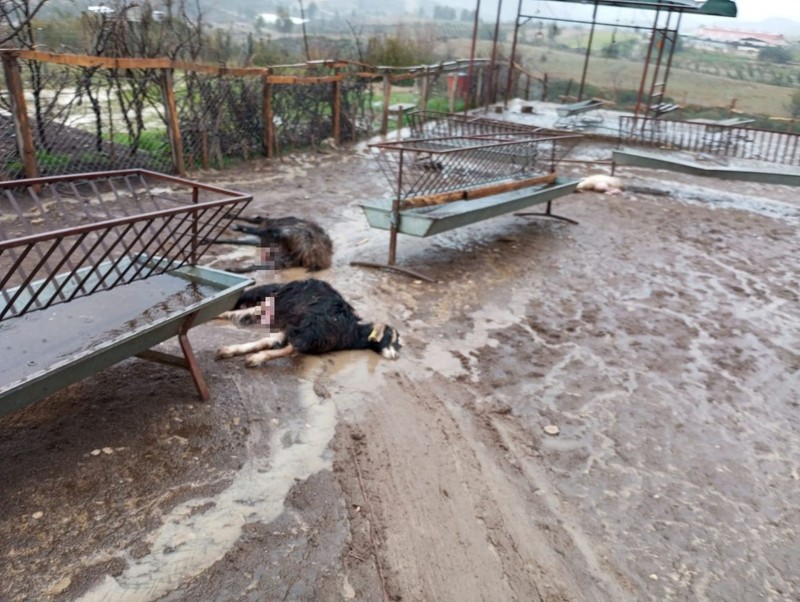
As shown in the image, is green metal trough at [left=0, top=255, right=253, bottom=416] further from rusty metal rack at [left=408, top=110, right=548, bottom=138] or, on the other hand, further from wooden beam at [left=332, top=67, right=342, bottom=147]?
wooden beam at [left=332, top=67, right=342, bottom=147]

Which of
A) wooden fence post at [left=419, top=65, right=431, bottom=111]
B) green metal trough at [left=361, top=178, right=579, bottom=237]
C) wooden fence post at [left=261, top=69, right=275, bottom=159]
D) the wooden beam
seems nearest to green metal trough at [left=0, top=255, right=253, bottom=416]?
green metal trough at [left=361, top=178, right=579, bottom=237]

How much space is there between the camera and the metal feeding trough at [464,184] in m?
6.05

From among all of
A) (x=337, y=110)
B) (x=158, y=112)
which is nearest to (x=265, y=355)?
(x=158, y=112)

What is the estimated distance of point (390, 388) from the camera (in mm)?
4207

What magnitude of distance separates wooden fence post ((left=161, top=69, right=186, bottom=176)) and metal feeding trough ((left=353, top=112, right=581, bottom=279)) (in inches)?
131

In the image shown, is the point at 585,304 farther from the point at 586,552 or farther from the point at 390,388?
the point at 586,552

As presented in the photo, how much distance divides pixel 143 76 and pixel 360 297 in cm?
529

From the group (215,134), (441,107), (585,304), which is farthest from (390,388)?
(441,107)

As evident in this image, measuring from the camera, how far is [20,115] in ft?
23.6

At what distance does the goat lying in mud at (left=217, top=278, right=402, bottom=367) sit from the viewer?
4395mm

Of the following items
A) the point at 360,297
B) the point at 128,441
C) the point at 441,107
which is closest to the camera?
the point at 128,441

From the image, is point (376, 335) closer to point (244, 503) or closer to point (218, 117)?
point (244, 503)

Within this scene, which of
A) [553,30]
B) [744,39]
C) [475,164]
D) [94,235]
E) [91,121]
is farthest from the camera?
[744,39]

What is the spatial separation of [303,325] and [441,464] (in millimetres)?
1529
